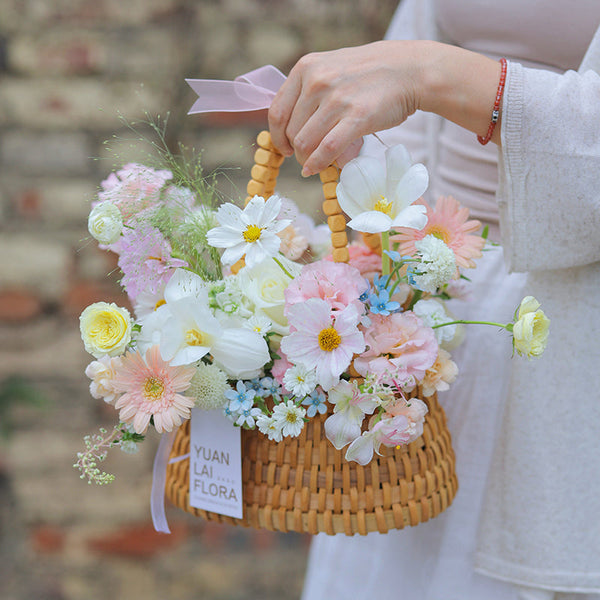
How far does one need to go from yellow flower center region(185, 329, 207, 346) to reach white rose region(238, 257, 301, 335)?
0.06 m

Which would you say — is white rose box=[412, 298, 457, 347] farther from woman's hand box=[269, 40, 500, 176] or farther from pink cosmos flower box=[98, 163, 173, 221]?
pink cosmos flower box=[98, 163, 173, 221]

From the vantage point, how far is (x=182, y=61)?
5.24ft

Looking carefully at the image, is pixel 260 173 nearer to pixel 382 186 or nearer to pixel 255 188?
pixel 255 188

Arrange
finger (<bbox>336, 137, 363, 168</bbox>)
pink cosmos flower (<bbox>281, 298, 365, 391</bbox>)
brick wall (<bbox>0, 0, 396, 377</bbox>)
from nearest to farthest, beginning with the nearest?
pink cosmos flower (<bbox>281, 298, 365, 391</bbox>) < finger (<bbox>336, 137, 363, 168</bbox>) < brick wall (<bbox>0, 0, 396, 377</bbox>)

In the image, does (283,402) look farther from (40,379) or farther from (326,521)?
(40,379)

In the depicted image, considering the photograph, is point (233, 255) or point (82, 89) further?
point (82, 89)

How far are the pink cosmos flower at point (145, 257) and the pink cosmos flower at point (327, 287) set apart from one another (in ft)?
0.44

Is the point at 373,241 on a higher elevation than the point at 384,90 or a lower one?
lower

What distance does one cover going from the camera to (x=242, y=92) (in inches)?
30.0

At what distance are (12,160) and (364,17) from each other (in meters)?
0.89

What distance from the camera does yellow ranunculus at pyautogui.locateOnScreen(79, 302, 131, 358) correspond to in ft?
2.10

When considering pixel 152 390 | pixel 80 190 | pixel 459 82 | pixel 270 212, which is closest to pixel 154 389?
pixel 152 390

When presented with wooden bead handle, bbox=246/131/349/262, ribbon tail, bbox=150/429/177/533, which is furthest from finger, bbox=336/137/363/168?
ribbon tail, bbox=150/429/177/533

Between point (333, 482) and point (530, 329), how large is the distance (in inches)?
9.6
